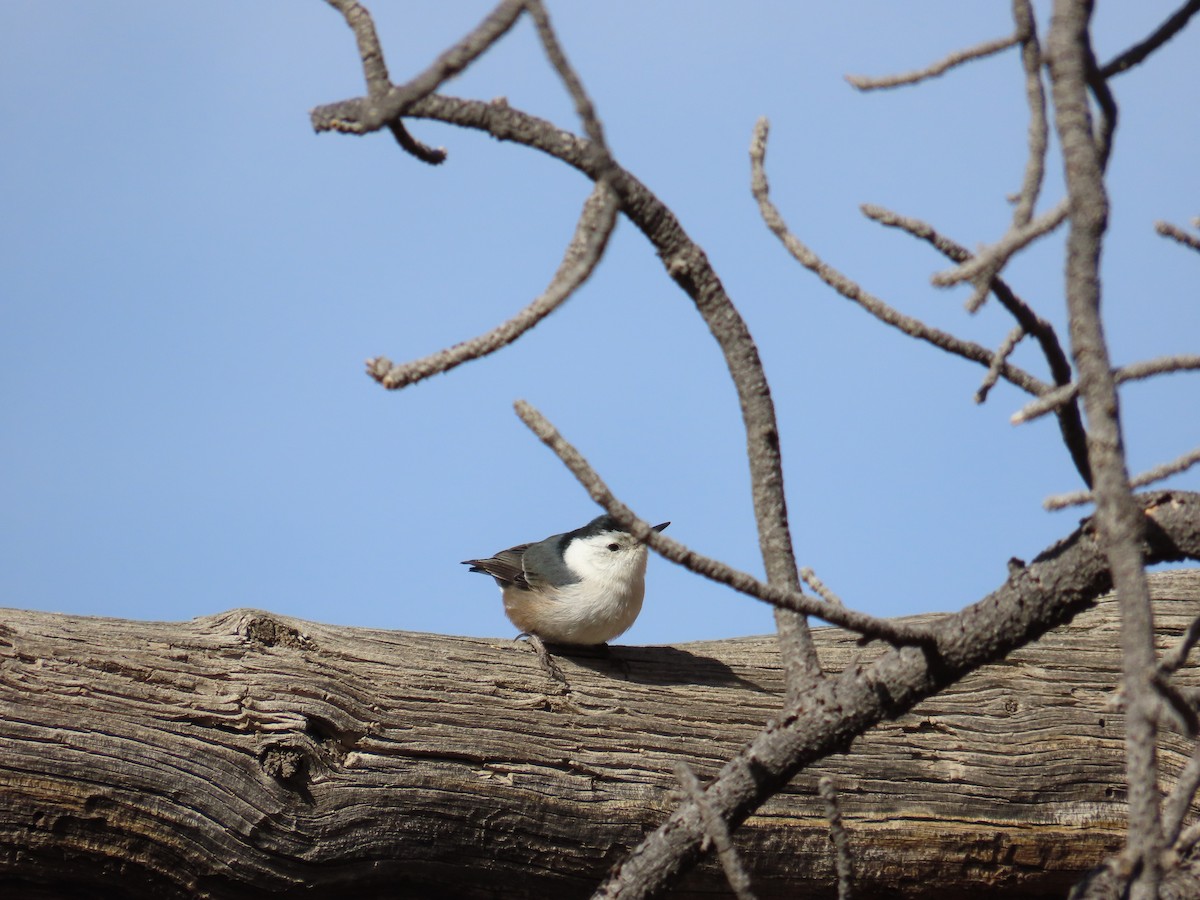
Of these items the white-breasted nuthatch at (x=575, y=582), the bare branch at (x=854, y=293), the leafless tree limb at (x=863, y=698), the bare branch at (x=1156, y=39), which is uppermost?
the white-breasted nuthatch at (x=575, y=582)

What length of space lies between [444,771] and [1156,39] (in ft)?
6.71

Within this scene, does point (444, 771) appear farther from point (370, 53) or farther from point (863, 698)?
point (370, 53)

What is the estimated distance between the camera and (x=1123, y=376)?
4.89 feet

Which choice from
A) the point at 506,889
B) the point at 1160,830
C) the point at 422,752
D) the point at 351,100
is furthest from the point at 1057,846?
the point at 351,100

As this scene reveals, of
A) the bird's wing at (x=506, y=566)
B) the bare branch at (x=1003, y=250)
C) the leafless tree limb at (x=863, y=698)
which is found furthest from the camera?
the bird's wing at (x=506, y=566)

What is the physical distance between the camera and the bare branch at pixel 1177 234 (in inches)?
67.1

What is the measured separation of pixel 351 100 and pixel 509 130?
22 cm

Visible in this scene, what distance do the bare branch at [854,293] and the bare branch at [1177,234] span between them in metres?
0.27

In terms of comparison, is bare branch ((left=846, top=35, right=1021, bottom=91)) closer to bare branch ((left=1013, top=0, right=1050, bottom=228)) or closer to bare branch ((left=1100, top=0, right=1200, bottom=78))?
bare branch ((left=1013, top=0, right=1050, bottom=228))

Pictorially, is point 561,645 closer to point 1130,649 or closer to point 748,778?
point 748,778

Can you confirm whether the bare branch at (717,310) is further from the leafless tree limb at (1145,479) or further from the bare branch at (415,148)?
the leafless tree limb at (1145,479)

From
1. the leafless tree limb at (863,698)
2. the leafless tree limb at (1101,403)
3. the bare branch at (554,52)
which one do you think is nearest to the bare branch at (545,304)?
the bare branch at (554,52)

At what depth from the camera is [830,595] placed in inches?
66.8

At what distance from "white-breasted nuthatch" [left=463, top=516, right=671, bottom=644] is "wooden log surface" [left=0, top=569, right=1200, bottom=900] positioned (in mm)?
683
